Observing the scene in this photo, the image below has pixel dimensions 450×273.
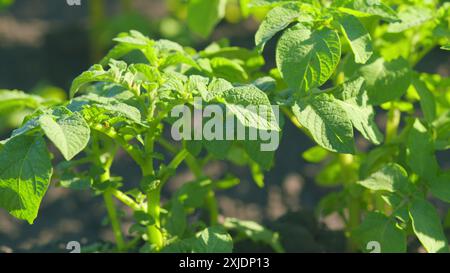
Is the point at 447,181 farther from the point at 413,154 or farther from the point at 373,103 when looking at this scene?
the point at 373,103

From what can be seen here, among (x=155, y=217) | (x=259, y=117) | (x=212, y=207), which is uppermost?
(x=259, y=117)

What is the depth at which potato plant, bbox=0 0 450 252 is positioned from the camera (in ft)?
4.32

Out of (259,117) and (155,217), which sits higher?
(259,117)

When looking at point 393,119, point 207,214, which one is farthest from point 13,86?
point 393,119

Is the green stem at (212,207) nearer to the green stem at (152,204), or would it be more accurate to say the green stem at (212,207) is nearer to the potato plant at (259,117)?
the potato plant at (259,117)

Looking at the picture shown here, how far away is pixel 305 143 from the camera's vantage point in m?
3.24

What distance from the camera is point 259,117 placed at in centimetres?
131

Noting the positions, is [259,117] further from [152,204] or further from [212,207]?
[212,207]

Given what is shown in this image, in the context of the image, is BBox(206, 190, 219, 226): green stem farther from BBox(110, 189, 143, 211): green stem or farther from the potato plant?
BBox(110, 189, 143, 211): green stem

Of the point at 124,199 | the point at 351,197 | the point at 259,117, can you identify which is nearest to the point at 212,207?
the point at 351,197

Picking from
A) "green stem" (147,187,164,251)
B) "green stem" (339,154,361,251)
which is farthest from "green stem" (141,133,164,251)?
"green stem" (339,154,361,251)

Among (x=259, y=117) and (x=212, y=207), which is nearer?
(x=259, y=117)

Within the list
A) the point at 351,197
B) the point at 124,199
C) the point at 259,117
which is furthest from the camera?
the point at 351,197

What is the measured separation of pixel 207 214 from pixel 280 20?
800 millimetres
